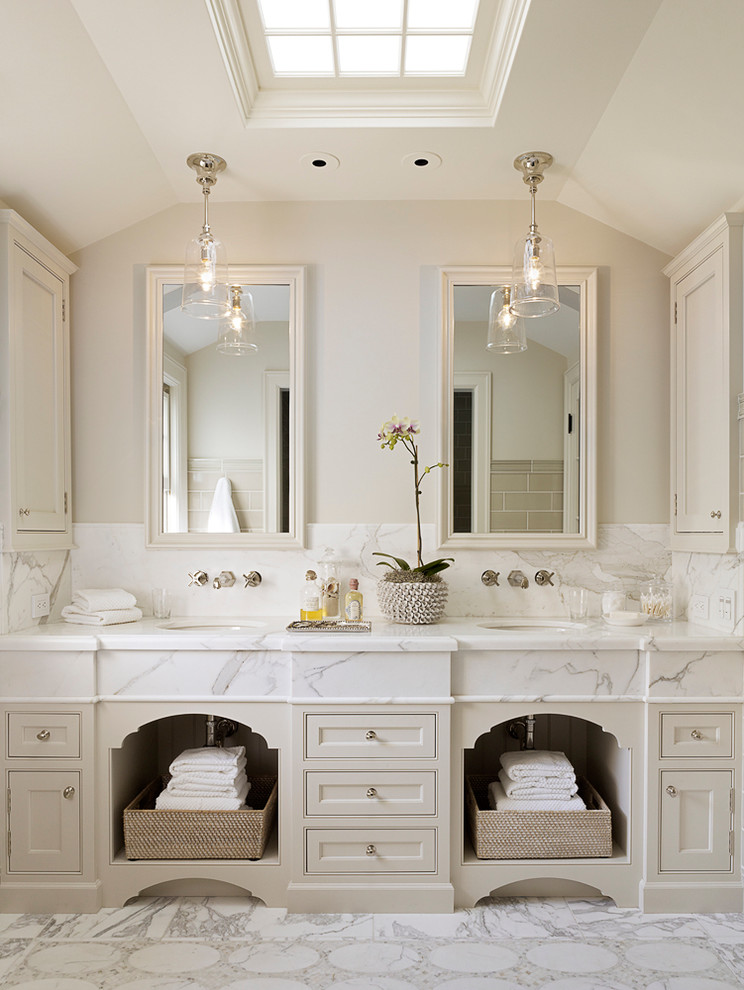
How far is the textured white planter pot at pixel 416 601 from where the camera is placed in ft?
8.42

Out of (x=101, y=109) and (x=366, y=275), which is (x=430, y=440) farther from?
(x=101, y=109)

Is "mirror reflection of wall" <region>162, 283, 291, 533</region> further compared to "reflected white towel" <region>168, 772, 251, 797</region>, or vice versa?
"mirror reflection of wall" <region>162, 283, 291, 533</region>

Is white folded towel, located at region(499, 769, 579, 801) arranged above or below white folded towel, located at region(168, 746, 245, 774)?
below

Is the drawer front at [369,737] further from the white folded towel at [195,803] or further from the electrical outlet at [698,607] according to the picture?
the electrical outlet at [698,607]

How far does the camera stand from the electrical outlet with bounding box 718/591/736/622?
240cm

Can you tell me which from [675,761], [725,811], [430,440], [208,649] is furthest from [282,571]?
[725,811]

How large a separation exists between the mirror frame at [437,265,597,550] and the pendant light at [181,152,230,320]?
824mm

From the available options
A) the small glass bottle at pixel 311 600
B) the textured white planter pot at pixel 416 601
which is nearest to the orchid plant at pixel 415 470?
the textured white planter pot at pixel 416 601

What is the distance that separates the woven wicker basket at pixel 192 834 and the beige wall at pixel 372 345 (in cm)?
107

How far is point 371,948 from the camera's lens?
212cm

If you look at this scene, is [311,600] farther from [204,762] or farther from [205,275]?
[205,275]

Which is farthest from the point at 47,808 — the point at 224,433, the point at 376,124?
the point at 376,124

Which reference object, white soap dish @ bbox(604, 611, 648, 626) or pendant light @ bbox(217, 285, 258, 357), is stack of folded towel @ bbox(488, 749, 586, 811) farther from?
pendant light @ bbox(217, 285, 258, 357)

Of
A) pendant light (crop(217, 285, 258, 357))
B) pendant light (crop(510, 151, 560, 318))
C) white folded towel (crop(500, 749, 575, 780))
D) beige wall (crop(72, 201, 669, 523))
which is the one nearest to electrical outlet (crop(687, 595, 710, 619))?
beige wall (crop(72, 201, 669, 523))
